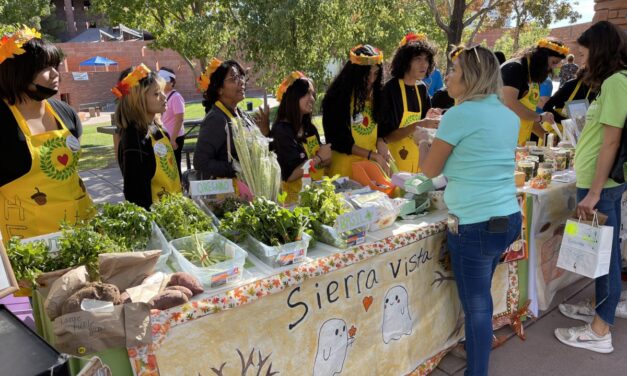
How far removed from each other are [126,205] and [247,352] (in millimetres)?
813

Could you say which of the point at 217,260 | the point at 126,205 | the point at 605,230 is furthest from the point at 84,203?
the point at 605,230

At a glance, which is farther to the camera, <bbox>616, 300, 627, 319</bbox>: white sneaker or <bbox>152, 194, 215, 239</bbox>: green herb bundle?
<bbox>616, 300, 627, 319</bbox>: white sneaker

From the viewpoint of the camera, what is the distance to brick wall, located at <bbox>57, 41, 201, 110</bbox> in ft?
83.0

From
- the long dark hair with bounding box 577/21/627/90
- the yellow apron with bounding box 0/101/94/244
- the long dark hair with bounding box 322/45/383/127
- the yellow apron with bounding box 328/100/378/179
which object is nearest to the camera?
the yellow apron with bounding box 0/101/94/244

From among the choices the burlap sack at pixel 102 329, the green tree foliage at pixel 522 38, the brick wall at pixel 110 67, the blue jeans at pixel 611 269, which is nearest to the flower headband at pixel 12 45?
the burlap sack at pixel 102 329

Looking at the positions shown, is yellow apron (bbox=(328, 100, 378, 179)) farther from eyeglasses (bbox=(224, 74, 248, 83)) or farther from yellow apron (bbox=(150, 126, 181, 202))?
yellow apron (bbox=(150, 126, 181, 202))

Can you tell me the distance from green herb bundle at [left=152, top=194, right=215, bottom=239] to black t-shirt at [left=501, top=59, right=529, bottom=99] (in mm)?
2886

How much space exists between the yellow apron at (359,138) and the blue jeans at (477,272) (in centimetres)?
123

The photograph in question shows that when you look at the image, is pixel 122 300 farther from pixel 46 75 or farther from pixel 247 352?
pixel 46 75

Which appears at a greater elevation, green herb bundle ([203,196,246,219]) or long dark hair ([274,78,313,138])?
long dark hair ([274,78,313,138])

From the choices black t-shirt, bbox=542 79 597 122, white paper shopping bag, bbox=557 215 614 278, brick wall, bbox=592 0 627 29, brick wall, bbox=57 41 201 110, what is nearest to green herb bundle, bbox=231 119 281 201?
white paper shopping bag, bbox=557 215 614 278

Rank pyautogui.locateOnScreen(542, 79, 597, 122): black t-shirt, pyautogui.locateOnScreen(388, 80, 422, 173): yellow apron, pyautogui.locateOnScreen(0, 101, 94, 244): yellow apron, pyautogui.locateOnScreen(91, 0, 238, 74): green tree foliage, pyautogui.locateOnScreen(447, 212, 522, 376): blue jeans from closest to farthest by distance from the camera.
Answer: pyautogui.locateOnScreen(447, 212, 522, 376): blue jeans, pyautogui.locateOnScreen(0, 101, 94, 244): yellow apron, pyautogui.locateOnScreen(388, 80, 422, 173): yellow apron, pyautogui.locateOnScreen(542, 79, 597, 122): black t-shirt, pyautogui.locateOnScreen(91, 0, 238, 74): green tree foliage

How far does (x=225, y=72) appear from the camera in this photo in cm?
283

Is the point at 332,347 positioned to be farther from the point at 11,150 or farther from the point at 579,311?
the point at 579,311
